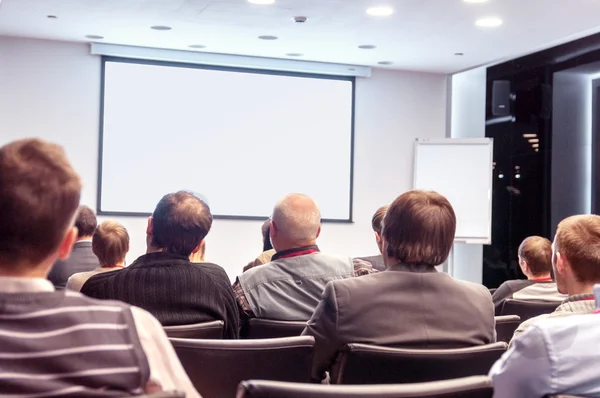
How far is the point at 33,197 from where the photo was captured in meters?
1.26

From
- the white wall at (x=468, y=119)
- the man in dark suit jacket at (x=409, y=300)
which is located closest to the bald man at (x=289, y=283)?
the man in dark suit jacket at (x=409, y=300)

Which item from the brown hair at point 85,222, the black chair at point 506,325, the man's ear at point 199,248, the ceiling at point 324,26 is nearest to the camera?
the black chair at point 506,325

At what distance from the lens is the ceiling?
22.9 ft

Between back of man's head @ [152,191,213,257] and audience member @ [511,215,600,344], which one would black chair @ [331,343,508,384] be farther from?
back of man's head @ [152,191,213,257]

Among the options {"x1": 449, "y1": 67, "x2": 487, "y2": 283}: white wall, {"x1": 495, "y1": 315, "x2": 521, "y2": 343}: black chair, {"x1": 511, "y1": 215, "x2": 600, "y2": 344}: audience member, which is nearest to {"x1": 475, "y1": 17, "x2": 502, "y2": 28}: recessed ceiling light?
{"x1": 449, "y1": 67, "x2": 487, "y2": 283}: white wall

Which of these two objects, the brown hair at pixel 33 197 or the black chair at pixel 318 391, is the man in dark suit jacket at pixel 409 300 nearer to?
the black chair at pixel 318 391

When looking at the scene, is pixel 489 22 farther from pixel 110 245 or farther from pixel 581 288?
pixel 581 288

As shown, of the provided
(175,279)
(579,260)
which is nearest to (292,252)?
(175,279)

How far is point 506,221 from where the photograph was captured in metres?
9.40

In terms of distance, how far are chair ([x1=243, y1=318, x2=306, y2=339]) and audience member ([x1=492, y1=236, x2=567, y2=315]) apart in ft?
5.99

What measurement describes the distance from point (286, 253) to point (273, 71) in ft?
20.7

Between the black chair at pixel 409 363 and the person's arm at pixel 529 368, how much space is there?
1.02 ft

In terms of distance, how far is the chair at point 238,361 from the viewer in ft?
6.84

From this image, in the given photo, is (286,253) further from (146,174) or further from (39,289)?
(146,174)
